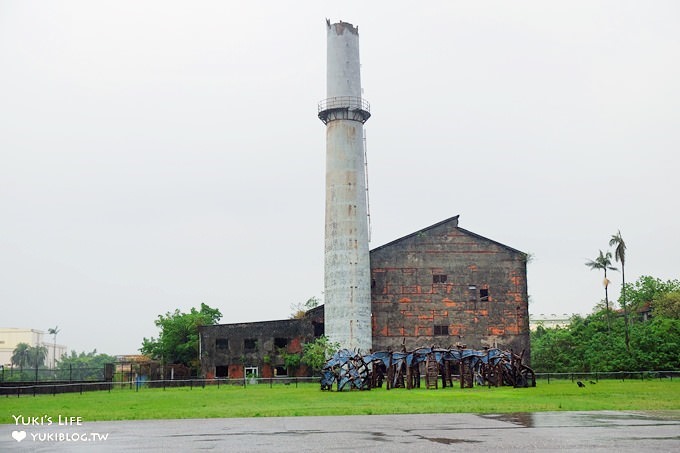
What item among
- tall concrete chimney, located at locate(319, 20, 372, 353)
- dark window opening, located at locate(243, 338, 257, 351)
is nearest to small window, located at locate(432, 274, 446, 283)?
tall concrete chimney, located at locate(319, 20, 372, 353)

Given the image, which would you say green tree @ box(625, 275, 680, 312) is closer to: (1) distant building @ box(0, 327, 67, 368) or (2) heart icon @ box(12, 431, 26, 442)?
(2) heart icon @ box(12, 431, 26, 442)

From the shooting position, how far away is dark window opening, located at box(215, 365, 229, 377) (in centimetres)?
5638

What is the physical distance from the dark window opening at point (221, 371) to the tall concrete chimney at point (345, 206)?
8.98m

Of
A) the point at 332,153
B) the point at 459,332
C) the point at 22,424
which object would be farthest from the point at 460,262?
the point at 22,424

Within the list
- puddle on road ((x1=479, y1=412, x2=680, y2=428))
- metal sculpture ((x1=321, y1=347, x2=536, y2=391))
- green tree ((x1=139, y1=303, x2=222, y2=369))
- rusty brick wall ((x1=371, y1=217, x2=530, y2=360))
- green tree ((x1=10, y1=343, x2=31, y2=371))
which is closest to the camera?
puddle on road ((x1=479, y1=412, x2=680, y2=428))

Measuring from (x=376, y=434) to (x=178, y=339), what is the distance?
53520mm

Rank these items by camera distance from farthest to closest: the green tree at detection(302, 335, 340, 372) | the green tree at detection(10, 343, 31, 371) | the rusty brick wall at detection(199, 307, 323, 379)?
1. the green tree at detection(10, 343, 31, 371)
2. the rusty brick wall at detection(199, 307, 323, 379)
3. the green tree at detection(302, 335, 340, 372)

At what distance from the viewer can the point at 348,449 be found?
42.5 ft

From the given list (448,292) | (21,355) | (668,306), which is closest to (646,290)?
(668,306)

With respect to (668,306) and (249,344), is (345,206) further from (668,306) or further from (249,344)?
(668,306)

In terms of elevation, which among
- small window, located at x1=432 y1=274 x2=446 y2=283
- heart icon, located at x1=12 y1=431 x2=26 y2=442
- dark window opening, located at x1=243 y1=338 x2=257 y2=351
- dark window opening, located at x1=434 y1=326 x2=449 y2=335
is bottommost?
heart icon, located at x1=12 y1=431 x2=26 y2=442

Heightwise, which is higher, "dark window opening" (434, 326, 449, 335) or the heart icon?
"dark window opening" (434, 326, 449, 335)

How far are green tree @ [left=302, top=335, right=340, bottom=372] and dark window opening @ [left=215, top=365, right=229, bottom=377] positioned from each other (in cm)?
664

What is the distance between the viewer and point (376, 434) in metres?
15.5
